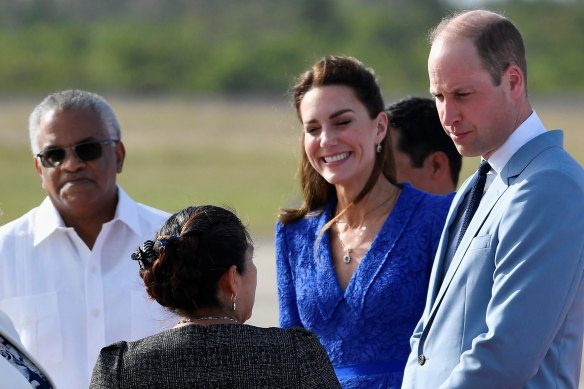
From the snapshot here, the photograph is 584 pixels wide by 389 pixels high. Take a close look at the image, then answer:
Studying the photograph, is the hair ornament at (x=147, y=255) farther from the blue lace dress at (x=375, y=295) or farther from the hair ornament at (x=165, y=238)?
the blue lace dress at (x=375, y=295)

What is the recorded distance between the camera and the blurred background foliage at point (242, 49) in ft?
182

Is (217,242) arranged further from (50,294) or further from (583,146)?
(583,146)

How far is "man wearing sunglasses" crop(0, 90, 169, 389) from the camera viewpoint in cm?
430

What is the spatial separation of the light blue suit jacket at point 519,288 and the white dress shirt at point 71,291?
61.1 inches

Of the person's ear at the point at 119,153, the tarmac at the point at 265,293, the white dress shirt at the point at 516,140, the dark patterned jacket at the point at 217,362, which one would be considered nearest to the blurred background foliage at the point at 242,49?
the tarmac at the point at 265,293

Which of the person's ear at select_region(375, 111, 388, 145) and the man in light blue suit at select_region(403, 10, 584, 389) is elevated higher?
the person's ear at select_region(375, 111, 388, 145)

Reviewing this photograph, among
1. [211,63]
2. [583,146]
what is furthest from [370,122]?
[211,63]

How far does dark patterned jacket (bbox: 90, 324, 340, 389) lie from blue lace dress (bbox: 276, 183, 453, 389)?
3.10 feet

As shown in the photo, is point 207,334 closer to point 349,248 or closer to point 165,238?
point 165,238

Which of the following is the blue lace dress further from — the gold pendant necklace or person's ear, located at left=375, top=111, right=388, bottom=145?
person's ear, located at left=375, top=111, right=388, bottom=145

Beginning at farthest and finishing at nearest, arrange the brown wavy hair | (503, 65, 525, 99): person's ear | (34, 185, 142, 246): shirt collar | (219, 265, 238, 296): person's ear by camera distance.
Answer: (34, 185, 142, 246): shirt collar < the brown wavy hair < (503, 65, 525, 99): person's ear < (219, 265, 238, 296): person's ear

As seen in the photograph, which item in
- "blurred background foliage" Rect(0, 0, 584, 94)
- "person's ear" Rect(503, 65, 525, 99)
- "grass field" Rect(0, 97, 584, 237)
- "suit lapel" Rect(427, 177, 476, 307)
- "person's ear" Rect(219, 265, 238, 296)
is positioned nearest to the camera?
"person's ear" Rect(219, 265, 238, 296)

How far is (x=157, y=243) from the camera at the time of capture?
3.15 m

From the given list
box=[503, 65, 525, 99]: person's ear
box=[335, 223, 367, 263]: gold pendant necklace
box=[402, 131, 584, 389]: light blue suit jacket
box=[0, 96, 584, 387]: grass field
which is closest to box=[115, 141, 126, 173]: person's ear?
box=[335, 223, 367, 263]: gold pendant necklace
